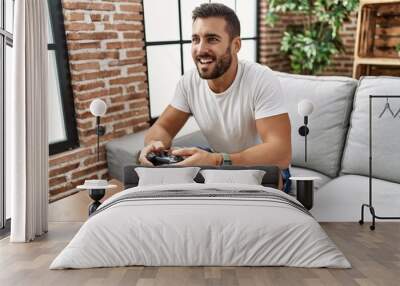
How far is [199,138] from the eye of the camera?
4609 millimetres

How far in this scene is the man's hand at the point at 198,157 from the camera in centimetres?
337

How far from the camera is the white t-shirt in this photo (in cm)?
346

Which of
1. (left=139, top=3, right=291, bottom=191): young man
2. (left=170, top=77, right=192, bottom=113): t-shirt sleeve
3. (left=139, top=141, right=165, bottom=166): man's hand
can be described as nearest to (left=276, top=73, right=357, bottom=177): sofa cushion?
(left=139, top=3, right=291, bottom=191): young man

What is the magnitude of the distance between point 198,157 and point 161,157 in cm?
23

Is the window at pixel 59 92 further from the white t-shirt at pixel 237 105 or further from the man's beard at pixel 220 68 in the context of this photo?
the man's beard at pixel 220 68

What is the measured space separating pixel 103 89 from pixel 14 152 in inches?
62.1

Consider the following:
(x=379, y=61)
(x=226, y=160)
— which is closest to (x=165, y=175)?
(x=226, y=160)

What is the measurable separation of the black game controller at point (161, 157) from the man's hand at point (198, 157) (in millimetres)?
49

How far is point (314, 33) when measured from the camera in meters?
6.16

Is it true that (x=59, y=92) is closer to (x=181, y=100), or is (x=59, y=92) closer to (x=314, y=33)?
(x=181, y=100)

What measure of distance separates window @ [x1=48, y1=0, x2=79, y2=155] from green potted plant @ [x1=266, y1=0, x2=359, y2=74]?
8.10 ft

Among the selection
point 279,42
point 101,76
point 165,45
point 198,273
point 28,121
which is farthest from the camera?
point 279,42

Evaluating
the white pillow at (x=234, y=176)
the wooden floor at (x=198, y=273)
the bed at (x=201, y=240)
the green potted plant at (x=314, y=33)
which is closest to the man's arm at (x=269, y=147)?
the white pillow at (x=234, y=176)

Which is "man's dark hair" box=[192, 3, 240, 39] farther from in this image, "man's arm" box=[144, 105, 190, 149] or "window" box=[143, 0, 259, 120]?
"window" box=[143, 0, 259, 120]
